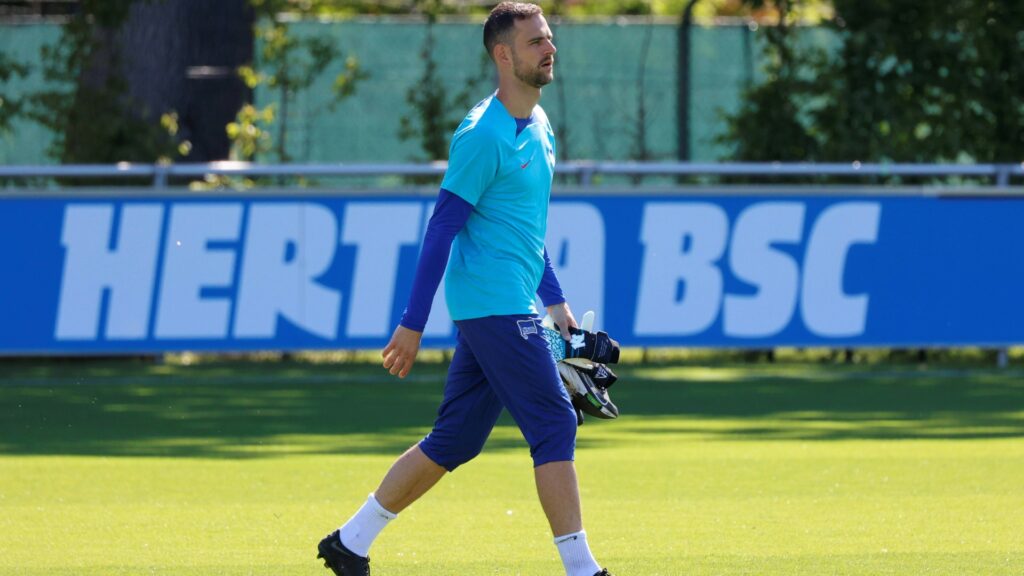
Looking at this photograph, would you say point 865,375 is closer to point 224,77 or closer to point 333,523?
point 224,77

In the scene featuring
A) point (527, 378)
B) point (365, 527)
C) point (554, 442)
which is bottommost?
point (365, 527)

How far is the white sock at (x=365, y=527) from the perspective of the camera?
7.20 m

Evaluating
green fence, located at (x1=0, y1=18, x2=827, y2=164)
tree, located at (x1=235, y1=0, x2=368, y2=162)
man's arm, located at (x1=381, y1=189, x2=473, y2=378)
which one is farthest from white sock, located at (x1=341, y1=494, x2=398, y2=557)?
green fence, located at (x1=0, y1=18, x2=827, y2=164)

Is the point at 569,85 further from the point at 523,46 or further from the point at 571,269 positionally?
the point at 523,46

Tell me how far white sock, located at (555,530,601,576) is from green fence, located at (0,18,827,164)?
13268 mm

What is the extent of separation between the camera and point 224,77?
65.4 ft

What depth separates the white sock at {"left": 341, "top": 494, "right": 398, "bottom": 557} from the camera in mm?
7195

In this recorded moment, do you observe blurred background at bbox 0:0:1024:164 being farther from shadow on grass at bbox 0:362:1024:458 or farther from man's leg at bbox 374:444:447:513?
man's leg at bbox 374:444:447:513

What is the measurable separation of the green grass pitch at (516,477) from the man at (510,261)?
0.92m

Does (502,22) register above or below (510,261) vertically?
above

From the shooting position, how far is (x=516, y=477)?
1042 centimetres

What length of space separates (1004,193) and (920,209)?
71cm

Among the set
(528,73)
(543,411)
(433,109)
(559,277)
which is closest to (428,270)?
(543,411)

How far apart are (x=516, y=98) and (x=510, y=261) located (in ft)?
1.75
